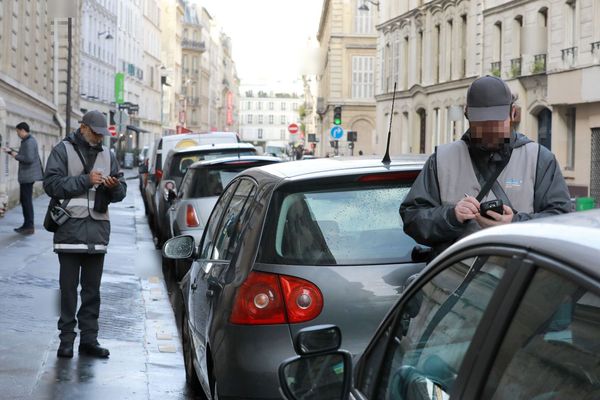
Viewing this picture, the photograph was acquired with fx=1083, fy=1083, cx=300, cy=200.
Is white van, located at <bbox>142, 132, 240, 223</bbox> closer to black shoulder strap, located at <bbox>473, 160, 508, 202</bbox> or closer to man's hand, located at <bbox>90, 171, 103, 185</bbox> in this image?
man's hand, located at <bbox>90, 171, 103, 185</bbox>

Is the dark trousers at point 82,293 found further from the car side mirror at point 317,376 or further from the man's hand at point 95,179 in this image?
the car side mirror at point 317,376

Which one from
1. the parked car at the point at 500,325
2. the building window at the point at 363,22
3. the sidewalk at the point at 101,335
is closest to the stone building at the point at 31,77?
the sidewalk at the point at 101,335

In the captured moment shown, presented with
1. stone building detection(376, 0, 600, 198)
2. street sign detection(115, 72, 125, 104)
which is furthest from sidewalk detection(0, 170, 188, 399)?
street sign detection(115, 72, 125, 104)

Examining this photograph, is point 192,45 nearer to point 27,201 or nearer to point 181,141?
point 181,141

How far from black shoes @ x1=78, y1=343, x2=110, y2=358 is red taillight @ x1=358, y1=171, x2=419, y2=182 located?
3516 mm

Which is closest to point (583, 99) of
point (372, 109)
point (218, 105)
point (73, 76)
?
point (73, 76)

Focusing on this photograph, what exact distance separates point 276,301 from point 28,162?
1402cm

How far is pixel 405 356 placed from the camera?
9.66 ft

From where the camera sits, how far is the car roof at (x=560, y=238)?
2.01 metres

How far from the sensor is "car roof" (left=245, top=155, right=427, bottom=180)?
17.2 ft

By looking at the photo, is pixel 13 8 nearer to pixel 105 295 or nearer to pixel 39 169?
pixel 39 169

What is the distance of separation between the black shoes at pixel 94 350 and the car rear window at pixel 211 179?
4.94 meters

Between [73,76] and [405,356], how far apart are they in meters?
47.1

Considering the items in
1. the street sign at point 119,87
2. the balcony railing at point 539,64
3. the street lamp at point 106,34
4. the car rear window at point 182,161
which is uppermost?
the street lamp at point 106,34
